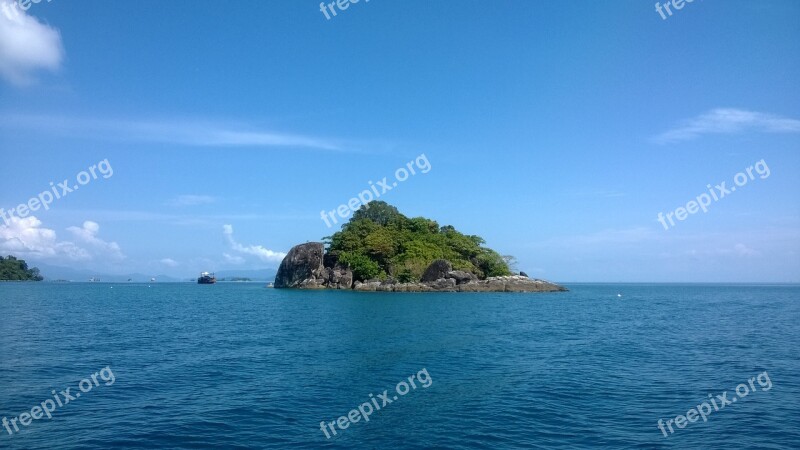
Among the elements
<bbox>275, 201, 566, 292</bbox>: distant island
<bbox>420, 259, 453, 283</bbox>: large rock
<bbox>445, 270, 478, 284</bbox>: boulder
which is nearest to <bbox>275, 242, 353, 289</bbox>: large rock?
<bbox>275, 201, 566, 292</bbox>: distant island

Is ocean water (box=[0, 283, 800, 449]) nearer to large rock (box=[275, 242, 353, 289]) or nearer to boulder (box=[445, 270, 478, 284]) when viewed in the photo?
boulder (box=[445, 270, 478, 284])

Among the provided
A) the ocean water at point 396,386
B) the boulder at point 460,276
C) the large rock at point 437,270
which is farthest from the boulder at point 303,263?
the ocean water at point 396,386

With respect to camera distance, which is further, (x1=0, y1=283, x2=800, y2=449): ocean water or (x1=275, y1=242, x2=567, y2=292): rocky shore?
(x1=275, y1=242, x2=567, y2=292): rocky shore

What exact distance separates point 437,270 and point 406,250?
9.84 m

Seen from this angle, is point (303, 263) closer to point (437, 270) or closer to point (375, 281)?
point (375, 281)

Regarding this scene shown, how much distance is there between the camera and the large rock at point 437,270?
114 metres

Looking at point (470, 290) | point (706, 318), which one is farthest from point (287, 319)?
point (470, 290)

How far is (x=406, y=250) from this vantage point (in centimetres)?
11919

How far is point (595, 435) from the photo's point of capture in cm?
1677

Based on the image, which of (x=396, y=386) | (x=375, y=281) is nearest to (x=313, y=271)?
(x=375, y=281)

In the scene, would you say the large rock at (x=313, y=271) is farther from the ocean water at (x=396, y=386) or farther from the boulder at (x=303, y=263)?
the ocean water at (x=396, y=386)

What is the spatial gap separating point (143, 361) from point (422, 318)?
30299mm

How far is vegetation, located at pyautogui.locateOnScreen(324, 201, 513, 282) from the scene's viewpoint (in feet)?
385

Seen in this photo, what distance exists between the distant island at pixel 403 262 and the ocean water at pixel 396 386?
7016 cm
